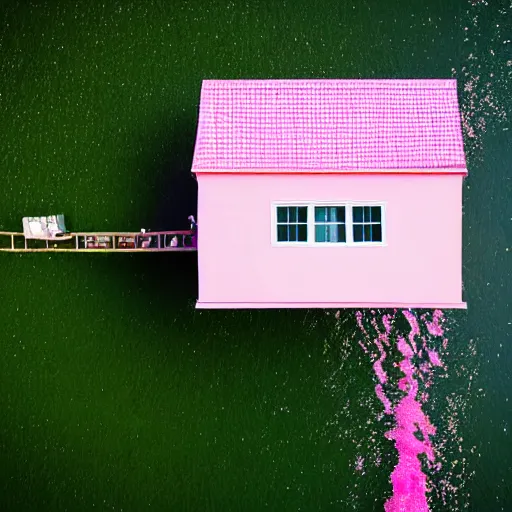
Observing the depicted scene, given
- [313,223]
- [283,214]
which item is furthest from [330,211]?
[283,214]

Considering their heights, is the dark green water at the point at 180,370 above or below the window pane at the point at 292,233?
below

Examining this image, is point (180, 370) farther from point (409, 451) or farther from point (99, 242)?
point (409, 451)

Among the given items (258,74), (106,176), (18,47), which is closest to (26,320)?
(106,176)

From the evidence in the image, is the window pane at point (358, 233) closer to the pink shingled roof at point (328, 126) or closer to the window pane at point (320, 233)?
the window pane at point (320, 233)

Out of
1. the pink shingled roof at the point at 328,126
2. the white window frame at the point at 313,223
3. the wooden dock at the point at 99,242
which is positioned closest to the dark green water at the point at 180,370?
the wooden dock at the point at 99,242

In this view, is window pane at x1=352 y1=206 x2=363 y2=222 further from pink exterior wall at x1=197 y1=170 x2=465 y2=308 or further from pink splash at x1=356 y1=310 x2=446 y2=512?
pink splash at x1=356 y1=310 x2=446 y2=512

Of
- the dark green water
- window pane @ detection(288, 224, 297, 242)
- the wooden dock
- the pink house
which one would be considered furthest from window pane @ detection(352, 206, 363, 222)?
the wooden dock

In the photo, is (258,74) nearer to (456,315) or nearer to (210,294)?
(210,294)

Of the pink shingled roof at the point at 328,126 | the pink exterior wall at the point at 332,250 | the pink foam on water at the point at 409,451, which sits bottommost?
the pink foam on water at the point at 409,451
